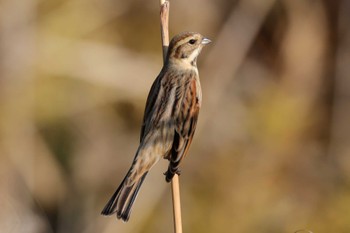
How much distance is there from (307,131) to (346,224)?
104cm

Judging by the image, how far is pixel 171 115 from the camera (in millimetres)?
3971

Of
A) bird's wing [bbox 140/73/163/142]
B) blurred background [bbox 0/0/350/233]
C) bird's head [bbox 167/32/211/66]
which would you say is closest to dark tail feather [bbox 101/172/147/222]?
bird's wing [bbox 140/73/163/142]

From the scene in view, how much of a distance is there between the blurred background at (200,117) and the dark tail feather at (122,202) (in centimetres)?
187

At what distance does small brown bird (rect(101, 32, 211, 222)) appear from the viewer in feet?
12.6

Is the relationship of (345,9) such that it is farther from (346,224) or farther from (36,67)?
(36,67)

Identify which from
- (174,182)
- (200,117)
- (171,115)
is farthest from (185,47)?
(200,117)

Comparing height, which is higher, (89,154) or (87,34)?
(87,34)

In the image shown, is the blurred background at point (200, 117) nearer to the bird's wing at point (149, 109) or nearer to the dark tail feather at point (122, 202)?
→ the bird's wing at point (149, 109)

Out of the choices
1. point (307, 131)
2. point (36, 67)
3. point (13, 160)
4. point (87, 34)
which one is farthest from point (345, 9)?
point (13, 160)

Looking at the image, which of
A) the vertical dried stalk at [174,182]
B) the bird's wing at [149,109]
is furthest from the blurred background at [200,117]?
the vertical dried stalk at [174,182]

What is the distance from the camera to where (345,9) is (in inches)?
263

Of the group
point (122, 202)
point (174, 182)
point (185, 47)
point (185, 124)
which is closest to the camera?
point (174, 182)

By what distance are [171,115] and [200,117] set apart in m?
2.13

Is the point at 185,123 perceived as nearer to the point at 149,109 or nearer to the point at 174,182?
the point at 149,109
